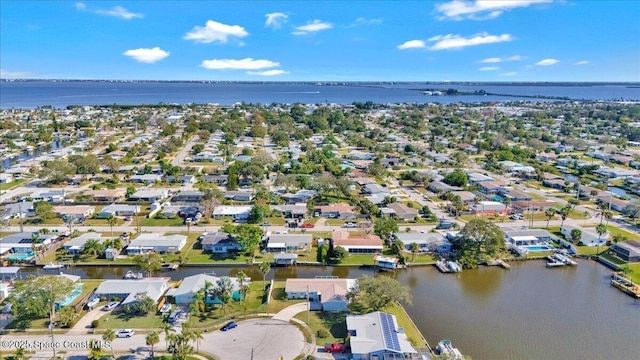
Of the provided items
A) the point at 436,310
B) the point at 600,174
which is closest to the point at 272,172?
the point at 436,310

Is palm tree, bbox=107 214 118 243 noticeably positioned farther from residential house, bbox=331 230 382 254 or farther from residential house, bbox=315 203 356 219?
residential house, bbox=331 230 382 254

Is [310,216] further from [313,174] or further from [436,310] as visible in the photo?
[436,310]

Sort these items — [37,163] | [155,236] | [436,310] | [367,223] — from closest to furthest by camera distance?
[436,310]
[155,236]
[367,223]
[37,163]

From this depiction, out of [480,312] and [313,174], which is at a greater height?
[313,174]

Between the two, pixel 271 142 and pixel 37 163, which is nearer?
pixel 37 163

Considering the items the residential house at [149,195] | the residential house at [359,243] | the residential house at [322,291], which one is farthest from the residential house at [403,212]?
the residential house at [149,195]

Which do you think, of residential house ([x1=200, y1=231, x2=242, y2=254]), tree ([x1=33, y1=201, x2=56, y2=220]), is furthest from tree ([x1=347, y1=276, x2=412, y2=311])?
tree ([x1=33, y1=201, x2=56, y2=220])

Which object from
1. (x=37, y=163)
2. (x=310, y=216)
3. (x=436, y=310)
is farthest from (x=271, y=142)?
(x=436, y=310)

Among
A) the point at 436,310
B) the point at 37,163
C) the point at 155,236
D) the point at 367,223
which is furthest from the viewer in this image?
the point at 37,163
